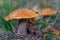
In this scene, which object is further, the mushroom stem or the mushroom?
the mushroom stem

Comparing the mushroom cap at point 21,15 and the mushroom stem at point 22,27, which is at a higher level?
the mushroom cap at point 21,15

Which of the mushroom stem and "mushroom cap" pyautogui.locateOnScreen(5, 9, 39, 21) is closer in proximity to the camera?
"mushroom cap" pyautogui.locateOnScreen(5, 9, 39, 21)

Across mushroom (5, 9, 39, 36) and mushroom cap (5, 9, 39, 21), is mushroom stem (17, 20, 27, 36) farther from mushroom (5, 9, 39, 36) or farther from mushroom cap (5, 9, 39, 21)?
mushroom cap (5, 9, 39, 21)

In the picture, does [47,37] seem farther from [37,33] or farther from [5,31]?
[5,31]

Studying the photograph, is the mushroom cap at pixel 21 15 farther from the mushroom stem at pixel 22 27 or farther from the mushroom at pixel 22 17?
the mushroom stem at pixel 22 27

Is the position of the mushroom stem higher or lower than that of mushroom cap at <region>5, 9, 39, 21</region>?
lower

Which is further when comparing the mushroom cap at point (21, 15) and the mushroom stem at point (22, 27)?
the mushroom stem at point (22, 27)

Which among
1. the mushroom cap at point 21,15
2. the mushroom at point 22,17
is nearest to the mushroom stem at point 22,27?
the mushroom at point 22,17

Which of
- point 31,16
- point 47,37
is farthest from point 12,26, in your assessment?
point 47,37

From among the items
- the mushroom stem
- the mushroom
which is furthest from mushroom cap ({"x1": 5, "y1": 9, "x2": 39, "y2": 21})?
the mushroom stem
